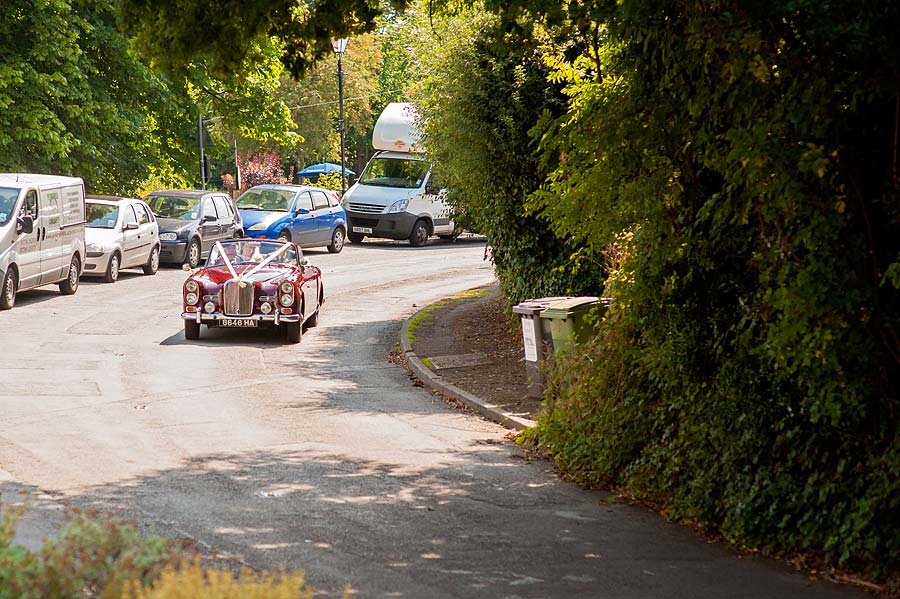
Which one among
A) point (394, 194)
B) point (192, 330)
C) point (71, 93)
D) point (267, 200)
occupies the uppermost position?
point (71, 93)

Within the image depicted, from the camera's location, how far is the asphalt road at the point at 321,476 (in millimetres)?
7355

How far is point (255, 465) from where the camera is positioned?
10328 millimetres

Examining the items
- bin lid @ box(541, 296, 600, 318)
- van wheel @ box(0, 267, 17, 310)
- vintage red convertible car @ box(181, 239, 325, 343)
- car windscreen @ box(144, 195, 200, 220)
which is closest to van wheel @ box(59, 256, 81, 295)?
van wheel @ box(0, 267, 17, 310)

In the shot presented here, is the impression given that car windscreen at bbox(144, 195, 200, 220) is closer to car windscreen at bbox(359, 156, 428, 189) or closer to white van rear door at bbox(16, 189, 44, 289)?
white van rear door at bbox(16, 189, 44, 289)

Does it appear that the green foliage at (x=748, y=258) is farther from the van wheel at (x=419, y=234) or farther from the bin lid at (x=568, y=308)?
the van wheel at (x=419, y=234)

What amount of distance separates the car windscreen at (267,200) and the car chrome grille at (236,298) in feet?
45.0

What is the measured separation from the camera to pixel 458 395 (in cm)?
1430

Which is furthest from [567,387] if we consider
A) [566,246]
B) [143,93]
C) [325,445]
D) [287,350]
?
[143,93]

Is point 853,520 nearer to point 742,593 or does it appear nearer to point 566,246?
point 742,593

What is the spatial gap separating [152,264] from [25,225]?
618 centimetres

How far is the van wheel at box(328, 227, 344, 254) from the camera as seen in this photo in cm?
3297

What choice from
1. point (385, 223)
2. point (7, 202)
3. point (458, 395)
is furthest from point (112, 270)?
point (458, 395)

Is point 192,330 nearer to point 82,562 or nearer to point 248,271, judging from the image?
point 248,271

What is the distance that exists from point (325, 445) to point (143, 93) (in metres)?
21.7
